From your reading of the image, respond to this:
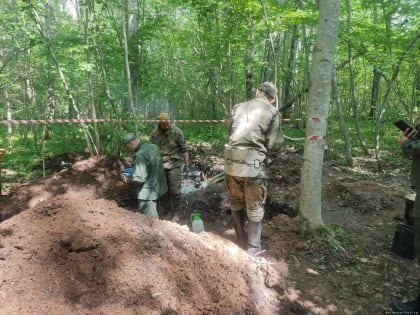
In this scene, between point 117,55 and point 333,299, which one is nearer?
point 333,299

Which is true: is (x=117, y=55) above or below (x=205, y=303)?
above

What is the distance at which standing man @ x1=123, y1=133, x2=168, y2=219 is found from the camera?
456 cm

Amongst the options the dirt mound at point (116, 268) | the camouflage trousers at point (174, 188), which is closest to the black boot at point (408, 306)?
the dirt mound at point (116, 268)

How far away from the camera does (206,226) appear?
5605 mm

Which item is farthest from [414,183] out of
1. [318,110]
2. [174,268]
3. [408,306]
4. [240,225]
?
[174,268]

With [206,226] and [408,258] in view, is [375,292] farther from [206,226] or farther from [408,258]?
[206,226]

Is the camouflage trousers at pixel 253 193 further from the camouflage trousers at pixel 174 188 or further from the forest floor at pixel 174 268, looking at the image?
the camouflage trousers at pixel 174 188

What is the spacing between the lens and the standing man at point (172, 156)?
19.0 ft

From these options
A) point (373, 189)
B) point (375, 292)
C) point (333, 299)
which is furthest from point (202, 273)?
point (373, 189)

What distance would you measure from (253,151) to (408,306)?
206 centimetres

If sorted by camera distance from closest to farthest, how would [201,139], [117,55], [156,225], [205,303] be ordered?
1. [205,303]
2. [156,225]
3. [117,55]
4. [201,139]

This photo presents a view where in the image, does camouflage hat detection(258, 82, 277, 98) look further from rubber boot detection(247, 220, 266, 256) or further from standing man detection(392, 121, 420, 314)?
rubber boot detection(247, 220, 266, 256)

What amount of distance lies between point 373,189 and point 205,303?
14.6ft

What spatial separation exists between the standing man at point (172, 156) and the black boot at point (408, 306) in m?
3.89
